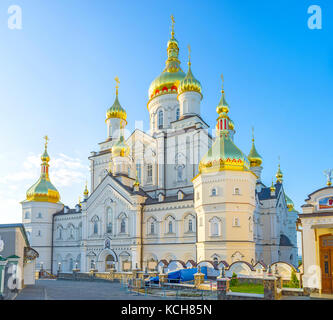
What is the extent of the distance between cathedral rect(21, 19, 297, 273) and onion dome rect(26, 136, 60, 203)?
0.11m

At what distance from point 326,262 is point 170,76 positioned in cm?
2854

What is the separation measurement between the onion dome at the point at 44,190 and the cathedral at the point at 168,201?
4.3 inches

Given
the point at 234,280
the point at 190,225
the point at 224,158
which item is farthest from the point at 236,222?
the point at 234,280

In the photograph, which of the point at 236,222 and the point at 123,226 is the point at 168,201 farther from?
the point at 236,222

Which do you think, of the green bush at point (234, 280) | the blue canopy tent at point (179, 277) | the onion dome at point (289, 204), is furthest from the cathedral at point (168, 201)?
the blue canopy tent at point (179, 277)

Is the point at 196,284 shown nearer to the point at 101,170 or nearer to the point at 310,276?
the point at 310,276

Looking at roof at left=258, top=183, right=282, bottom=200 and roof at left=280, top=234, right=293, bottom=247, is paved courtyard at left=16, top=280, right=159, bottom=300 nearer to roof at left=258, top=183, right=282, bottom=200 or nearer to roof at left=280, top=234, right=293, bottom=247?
roof at left=258, top=183, right=282, bottom=200

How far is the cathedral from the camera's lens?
26.7 m
